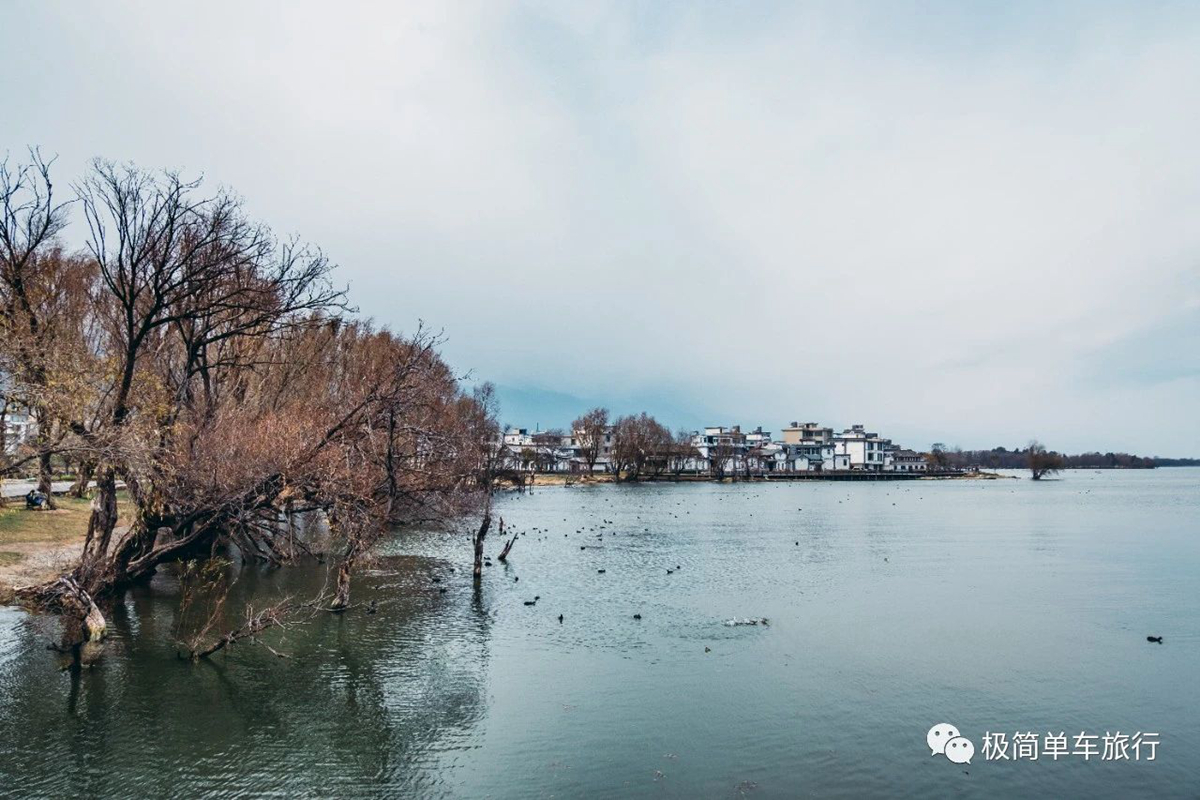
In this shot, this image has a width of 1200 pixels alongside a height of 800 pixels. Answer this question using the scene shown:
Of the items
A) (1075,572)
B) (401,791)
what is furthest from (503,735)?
(1075,572)

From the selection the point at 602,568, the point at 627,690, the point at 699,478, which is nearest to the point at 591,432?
the point at 699,478

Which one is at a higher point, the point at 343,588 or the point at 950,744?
the point at 343,588

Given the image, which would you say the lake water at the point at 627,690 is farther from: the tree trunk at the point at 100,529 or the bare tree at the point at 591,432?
the bare tree at the point at 591,432

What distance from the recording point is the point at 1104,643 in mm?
23453

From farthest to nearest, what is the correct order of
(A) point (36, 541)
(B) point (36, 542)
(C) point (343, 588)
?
1. (A) point (36, 541)
2. (B) point (36, 542)
3. (C) point (343, 588)

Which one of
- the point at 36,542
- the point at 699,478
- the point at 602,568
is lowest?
the point at 602,568

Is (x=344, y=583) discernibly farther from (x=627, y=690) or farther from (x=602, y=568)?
(x=602, y=568)

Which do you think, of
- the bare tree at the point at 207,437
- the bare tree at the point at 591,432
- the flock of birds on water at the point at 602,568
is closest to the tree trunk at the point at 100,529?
the bare tree at the point at 207,437

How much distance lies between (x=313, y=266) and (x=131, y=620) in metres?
13.8

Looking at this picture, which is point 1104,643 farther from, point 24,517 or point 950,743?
point 24,517

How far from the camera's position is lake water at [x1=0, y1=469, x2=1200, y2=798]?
1380cm

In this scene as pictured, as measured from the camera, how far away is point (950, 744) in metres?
15.4

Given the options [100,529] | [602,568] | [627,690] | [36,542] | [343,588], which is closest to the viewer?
[627,690]

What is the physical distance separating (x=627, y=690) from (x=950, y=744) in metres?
6.98
